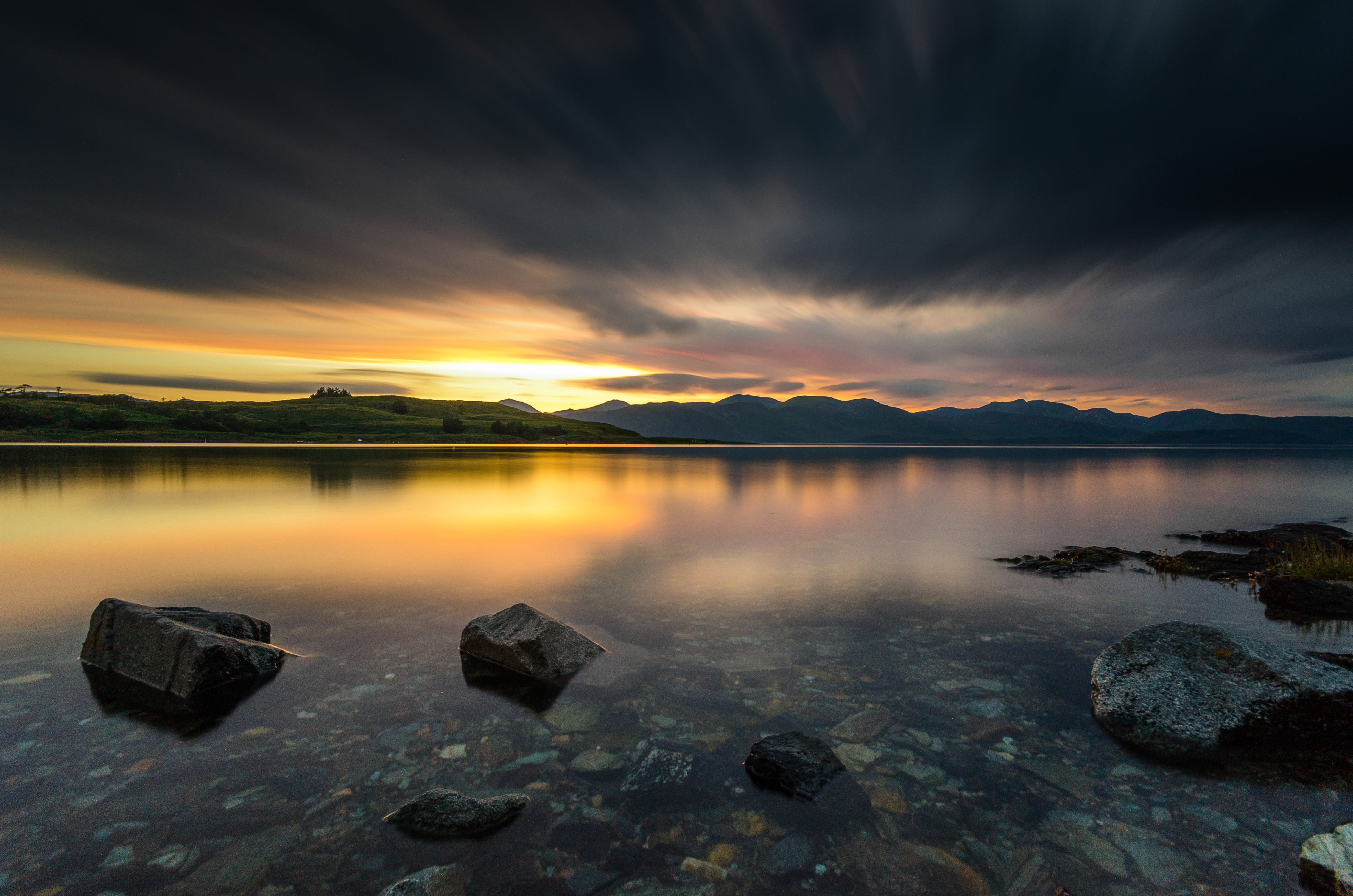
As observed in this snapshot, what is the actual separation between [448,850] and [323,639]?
768 cm

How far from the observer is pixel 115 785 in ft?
20.5

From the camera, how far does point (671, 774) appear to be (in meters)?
6.80

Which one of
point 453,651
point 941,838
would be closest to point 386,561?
point 453,651

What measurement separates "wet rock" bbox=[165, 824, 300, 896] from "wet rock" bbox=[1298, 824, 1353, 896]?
10040mm

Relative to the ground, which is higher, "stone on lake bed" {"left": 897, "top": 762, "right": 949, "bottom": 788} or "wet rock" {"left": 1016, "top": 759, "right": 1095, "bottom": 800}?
"wet rock" {"left": 1016, "top": 759, "right": 1095, "bottom": 800}

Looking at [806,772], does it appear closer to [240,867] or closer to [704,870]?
[704,870]

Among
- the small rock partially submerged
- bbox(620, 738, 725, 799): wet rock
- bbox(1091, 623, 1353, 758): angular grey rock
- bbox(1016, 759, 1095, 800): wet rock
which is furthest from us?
bbox(1091, 623, 1353, 758): angular grey rock

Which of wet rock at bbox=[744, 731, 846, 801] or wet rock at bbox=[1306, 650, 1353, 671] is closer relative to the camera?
wet rock at bbox=[744, 731, 846, 801]

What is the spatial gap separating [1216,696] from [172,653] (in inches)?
638

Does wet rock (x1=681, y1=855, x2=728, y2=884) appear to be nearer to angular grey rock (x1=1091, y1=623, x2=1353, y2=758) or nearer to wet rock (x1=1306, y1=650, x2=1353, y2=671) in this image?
angular grey rock (x1=1091, y1=623, x2=1353, y2=758)

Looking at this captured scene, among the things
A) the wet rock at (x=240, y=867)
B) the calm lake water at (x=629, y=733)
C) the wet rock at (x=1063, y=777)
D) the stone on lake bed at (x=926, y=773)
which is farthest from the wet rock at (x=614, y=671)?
the wet rock at (x=1063, y=777)

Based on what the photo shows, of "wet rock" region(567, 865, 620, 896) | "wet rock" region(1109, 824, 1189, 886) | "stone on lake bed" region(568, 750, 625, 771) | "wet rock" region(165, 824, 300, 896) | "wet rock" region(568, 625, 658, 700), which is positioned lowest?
"wet rock" region(568, 625, 658, 700)

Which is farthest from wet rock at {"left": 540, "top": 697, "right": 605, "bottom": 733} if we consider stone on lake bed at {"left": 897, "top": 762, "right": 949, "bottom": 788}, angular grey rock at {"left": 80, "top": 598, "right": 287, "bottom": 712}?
angular grey rock at {"left": 80, "top": 598, "right": 287, "bottom": 712}

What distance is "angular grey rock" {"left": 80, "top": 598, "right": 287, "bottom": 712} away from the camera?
8.48 meters
